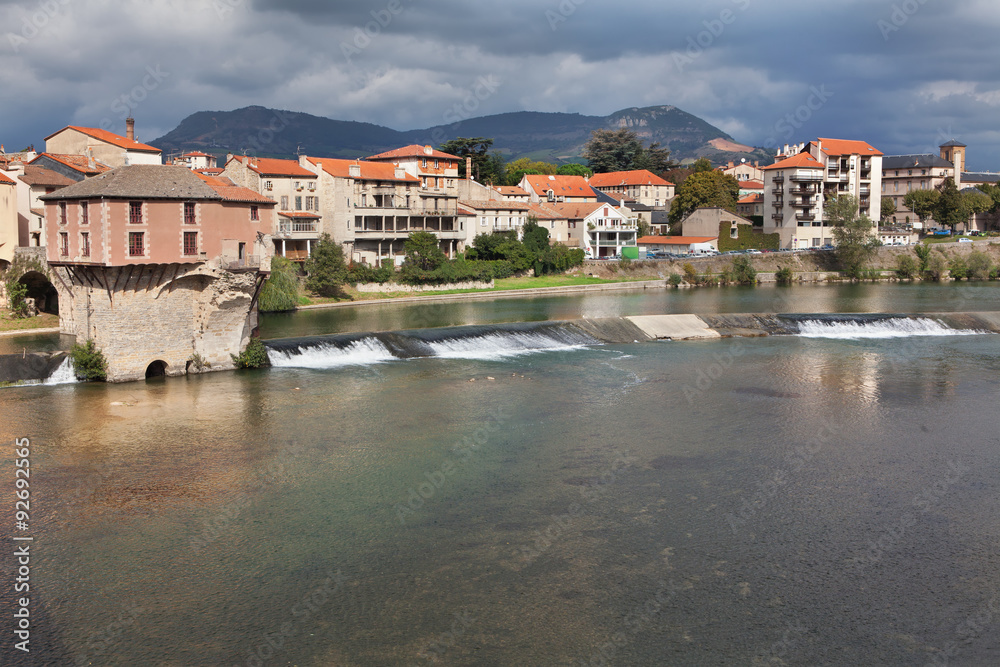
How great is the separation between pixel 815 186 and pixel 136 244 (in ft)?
238

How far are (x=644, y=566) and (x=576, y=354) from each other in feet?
69.3

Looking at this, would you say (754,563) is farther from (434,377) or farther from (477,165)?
(477,165)

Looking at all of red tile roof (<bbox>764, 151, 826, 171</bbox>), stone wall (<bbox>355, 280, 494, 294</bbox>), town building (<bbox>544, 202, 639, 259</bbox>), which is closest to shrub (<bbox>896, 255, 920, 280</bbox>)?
red tile roof (<bbox>764, 151, 826, 171</bbox>)

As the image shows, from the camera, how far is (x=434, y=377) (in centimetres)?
3009

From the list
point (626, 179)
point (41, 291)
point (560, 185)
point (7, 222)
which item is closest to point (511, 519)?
point (41, 291)

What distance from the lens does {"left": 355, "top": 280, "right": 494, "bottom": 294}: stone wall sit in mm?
57688

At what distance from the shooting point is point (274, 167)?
6059cm

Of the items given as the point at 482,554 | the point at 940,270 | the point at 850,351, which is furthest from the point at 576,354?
the point at 940,270

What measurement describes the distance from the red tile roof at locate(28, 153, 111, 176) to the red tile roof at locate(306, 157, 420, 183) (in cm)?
1475

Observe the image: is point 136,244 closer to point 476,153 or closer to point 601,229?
point 601,229

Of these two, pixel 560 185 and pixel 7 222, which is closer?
pixel 7 222

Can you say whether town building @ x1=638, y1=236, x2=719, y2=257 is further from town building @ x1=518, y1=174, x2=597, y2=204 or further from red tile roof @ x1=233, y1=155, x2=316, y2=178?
red tile roof @ x1=233, y1=155, x2=316, y2=178

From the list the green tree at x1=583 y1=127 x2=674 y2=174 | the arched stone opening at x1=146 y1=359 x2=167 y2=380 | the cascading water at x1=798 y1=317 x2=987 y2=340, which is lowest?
the arched stone opening at x1=146 y1=359 x2=167 y2=380

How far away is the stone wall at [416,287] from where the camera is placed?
57.7 metres
